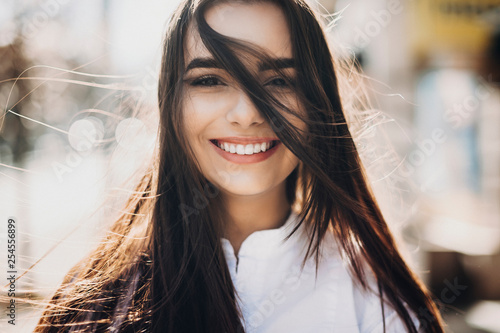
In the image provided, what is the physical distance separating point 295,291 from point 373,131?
848 mm

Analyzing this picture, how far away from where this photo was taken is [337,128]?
1675 mm

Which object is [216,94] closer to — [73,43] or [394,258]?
[394,258]

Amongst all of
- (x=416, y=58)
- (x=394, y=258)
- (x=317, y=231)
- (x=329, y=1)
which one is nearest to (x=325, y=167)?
(x=317, y=231)

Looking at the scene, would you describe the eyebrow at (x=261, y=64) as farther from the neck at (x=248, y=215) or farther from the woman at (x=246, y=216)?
the neck at (x=248, y=215)

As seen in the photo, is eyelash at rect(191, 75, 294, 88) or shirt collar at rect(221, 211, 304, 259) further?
shirt collar at rect(221, 211, 304, 259)

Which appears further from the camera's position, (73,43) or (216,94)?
(73,43)

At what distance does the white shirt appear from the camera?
1580 mm

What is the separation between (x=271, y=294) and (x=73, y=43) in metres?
3.35

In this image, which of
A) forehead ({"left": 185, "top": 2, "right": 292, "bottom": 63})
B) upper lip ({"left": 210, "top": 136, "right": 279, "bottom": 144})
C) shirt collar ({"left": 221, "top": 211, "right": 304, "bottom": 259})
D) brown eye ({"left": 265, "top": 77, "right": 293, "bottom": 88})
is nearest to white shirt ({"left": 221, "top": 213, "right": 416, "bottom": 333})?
shirt collar ({"left": 221, "top": 211, "right": 304, "bottom": 259})

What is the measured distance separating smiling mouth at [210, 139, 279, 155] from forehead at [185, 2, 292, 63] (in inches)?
13.2

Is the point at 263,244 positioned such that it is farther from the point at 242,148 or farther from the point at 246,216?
the point at 242,148

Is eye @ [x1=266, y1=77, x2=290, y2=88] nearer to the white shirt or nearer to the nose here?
the nose

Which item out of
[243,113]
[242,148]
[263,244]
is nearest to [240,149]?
[242,148]

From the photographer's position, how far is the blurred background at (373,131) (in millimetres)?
1934
